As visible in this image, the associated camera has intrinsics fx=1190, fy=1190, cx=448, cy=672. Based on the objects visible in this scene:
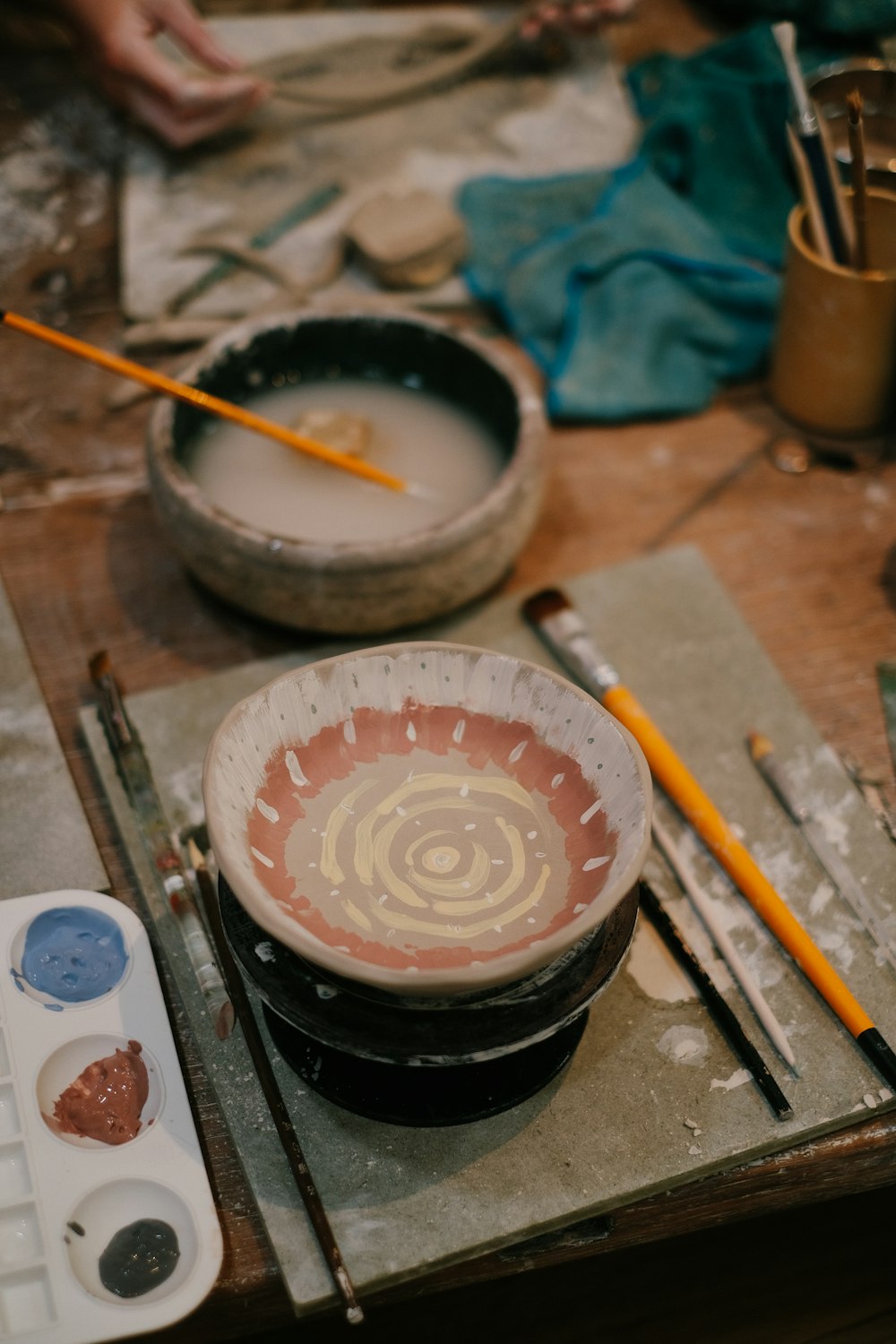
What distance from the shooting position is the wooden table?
3.51ft

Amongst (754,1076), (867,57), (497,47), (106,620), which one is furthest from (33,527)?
(867,57)

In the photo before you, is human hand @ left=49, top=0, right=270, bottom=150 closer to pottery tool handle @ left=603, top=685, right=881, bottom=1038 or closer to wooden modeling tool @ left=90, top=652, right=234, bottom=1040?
wooden modeling tool @ left=90, top=652, right=234, bottom=1040

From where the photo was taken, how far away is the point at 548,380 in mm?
1381

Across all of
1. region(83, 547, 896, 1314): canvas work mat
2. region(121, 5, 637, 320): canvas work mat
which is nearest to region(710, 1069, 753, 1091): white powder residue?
region(83, 547, 896, 1314): canvas work mat

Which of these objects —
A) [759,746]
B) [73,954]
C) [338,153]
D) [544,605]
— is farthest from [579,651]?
[338,153]

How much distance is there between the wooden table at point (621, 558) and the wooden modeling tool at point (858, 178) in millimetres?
220

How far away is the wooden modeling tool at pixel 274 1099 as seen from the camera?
735mm

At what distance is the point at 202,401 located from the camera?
1099 mm

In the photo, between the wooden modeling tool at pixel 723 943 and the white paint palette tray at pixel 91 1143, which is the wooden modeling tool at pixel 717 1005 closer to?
the wooden modeling tool at pixel 723 943

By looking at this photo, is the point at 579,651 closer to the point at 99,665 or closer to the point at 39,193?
the point at 99,665

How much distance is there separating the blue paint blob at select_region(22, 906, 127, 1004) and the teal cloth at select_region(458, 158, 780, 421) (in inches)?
30.4

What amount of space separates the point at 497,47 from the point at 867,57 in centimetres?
51

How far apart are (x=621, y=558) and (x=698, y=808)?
359 mm

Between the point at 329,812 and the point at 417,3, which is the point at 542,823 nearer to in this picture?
the point at 329,812
